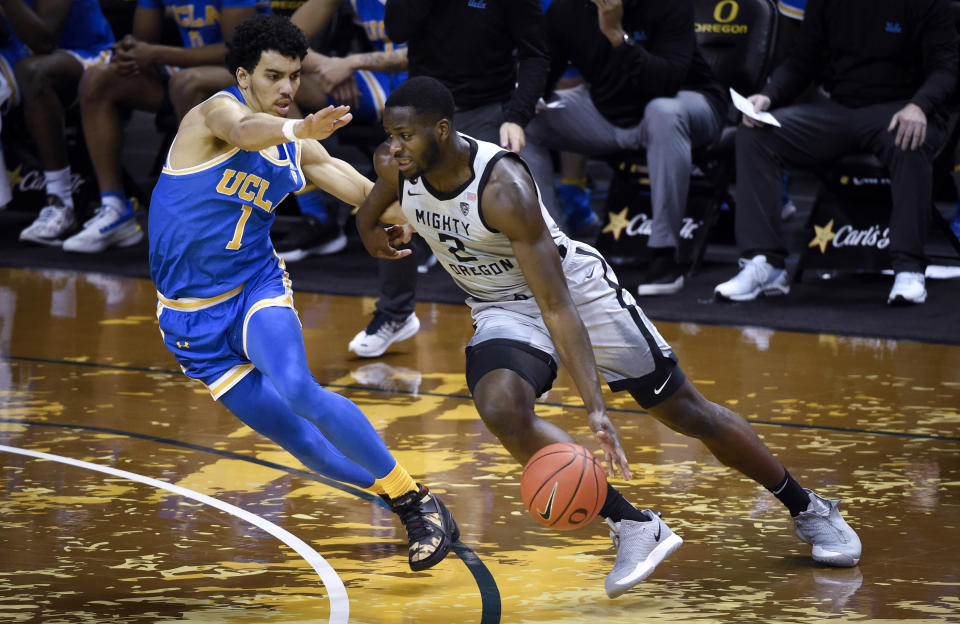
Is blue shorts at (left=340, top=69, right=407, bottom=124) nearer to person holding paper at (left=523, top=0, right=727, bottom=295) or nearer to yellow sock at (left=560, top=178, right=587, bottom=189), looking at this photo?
person holding paper at (left=523, top=0, right=727, bottom=295)

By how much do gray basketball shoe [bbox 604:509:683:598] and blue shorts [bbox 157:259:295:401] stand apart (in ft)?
3.75

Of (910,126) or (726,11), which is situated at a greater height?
(726,11)

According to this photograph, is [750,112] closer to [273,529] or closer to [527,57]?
[527,57]

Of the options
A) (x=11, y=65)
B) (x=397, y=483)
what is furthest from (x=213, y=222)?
(x=11, y=65)

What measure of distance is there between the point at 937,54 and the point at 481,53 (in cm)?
232

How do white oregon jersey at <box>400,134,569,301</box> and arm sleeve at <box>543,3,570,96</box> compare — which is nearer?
white oregon jersey at <box>400,134,569,301</box>

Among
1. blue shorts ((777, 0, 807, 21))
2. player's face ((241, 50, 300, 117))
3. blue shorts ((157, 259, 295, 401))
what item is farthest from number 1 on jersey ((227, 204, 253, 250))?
blue shorts ((777, 0, 807, 21))

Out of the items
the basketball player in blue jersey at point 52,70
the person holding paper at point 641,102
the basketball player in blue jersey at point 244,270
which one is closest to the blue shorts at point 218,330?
the basketball player in blue jersey at point 244,270

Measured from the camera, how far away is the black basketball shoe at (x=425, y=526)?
12.7ft

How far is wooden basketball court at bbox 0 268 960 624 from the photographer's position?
3670 mm

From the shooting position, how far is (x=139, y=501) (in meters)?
4.52

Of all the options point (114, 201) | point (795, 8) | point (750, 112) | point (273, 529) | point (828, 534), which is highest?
point (795, 8)

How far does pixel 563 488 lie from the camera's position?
350 centimetres

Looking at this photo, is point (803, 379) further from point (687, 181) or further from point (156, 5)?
point (156, 5)
